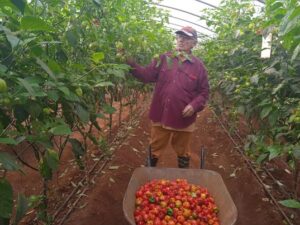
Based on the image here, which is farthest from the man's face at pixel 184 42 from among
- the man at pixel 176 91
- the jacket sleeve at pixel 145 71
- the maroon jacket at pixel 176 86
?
the jacket sleeve at pixel 145 71

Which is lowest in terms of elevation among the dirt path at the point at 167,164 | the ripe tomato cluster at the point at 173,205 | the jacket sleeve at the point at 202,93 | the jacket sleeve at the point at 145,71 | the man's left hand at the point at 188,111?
the dirt path at the point at 167,164

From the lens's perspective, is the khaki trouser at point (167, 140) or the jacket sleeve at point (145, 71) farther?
the khaki trouser at point (167, 140)

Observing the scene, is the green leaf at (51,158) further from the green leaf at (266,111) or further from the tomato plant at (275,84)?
the green leaf at (266,111)

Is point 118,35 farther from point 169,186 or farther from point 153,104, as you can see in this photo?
point 169,186

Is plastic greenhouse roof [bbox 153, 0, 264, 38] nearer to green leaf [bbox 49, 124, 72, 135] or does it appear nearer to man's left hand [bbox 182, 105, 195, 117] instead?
man's left hand [bbox 182, 105, 195, 117]

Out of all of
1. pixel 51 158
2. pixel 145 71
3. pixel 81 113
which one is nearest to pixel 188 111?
pixel 145 71

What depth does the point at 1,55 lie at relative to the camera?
151 cm

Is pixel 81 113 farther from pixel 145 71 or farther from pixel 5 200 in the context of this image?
pixel 145 71

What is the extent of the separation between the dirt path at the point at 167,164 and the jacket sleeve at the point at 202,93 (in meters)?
0.75

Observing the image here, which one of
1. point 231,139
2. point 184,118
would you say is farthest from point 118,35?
point 231,139

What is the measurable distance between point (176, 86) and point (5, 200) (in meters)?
2.51

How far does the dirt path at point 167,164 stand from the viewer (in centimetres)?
300

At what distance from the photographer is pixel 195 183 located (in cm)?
307

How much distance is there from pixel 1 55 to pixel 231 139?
4.62 m
